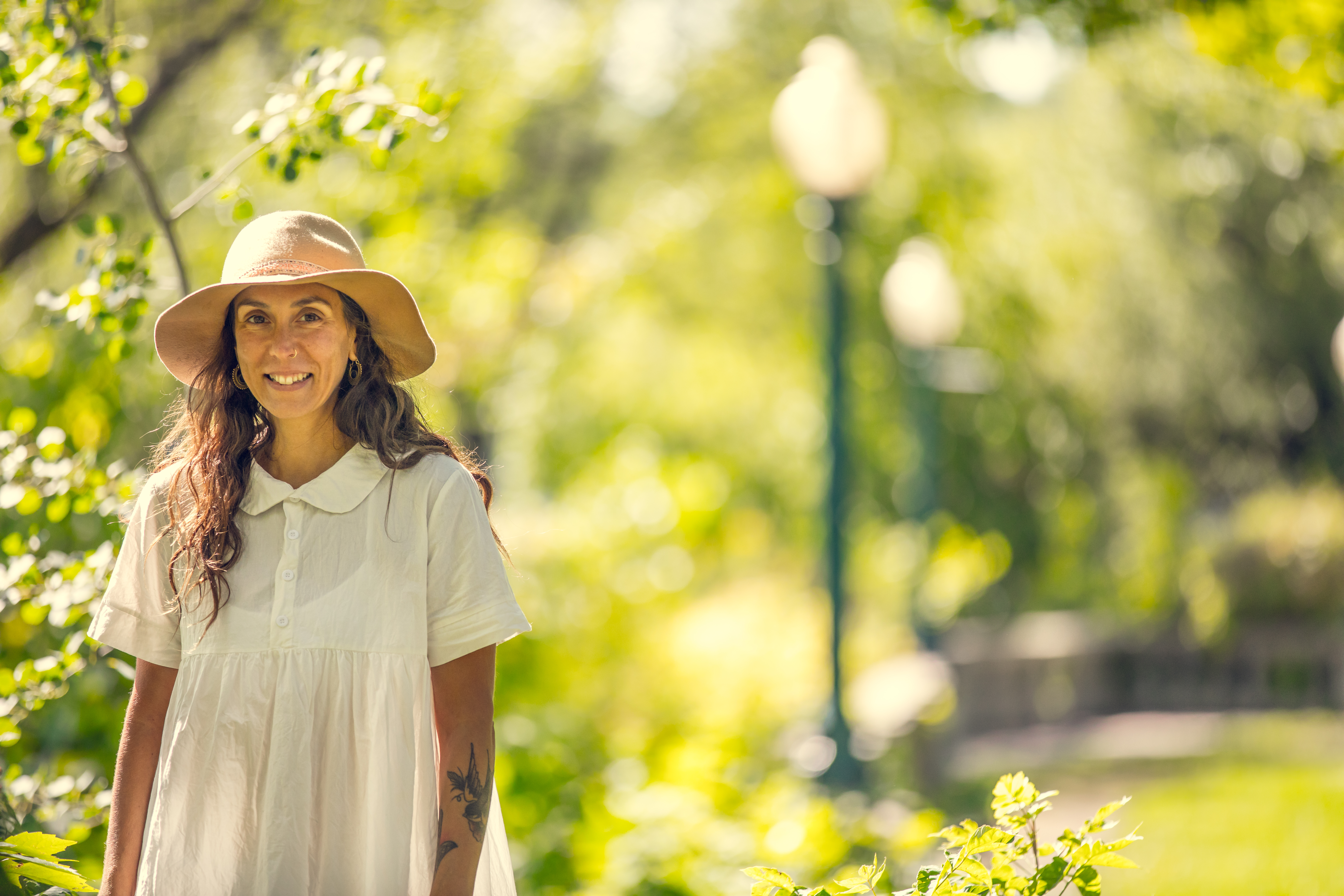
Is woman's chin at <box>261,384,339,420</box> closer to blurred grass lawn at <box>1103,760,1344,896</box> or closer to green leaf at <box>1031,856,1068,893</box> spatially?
green leaf at <box>1031,856,1068,893</box>

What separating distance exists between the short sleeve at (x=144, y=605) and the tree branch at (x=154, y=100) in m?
2.43

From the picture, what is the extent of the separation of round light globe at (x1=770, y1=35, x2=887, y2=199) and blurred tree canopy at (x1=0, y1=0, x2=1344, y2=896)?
43.5 inches

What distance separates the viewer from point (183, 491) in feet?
6.17

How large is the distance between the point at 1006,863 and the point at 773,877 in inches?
13.6

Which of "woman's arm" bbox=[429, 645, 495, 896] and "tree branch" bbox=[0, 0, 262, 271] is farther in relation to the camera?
"tree branch" bbox=[0, 0, 262, 271]

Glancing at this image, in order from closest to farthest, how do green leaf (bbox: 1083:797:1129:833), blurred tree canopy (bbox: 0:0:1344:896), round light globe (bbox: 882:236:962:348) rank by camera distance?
green leaf (bbox: 1083:797:1129:833), blurred tree canopy (bbox: 0:0:1344:896), round light globe (bbox: 882:236:962:348)

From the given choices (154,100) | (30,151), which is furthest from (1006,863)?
(154,100)

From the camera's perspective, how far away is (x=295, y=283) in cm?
184

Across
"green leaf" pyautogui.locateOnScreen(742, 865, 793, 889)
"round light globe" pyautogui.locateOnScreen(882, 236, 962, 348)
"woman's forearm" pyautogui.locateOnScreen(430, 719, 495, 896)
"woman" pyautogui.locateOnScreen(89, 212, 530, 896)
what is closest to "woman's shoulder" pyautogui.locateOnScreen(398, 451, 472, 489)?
"woman" pyautogui.locateOnScreen(89, 212, 530, 896)

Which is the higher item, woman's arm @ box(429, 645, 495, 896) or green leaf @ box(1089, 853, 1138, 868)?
woman's arm @ box(429, 645, 495, 896)

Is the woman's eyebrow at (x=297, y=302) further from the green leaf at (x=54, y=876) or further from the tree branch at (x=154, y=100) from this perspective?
the tree branch at (x=154, y=100)

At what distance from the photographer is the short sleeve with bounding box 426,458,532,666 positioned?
5.86ft

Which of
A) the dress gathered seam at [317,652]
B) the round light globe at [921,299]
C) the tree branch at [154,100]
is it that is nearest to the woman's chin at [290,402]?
the dress gathered seam at [317,652]

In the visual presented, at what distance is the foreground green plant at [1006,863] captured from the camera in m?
1.70
